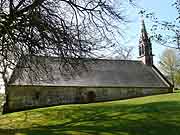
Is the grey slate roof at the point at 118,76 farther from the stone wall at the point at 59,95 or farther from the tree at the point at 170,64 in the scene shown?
the tree at the point at 170,64

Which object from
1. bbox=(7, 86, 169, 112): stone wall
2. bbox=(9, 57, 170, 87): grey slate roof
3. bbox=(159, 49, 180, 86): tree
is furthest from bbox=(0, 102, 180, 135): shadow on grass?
bbox=(159, 49, 180, 86): tree

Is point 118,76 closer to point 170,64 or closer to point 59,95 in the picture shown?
point 59,95

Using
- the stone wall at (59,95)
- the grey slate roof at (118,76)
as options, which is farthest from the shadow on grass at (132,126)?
the grey slate roof at (118,76)

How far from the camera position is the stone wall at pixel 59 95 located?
3481cm

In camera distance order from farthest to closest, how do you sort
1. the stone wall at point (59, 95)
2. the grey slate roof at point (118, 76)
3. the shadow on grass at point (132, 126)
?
the grey slate roof at point (118, 76), the stone wall at point (59, 95), the shadow on grass at point (132, 126)

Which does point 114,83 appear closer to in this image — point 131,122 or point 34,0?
point 131,122

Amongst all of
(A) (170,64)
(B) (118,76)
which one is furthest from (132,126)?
(A) (170,64)

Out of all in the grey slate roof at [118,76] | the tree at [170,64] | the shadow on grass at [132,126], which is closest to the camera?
the shadow on grass at [132,126]

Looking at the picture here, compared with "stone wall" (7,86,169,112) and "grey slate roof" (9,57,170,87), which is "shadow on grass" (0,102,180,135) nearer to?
"stone wall" (7,86,169,112)

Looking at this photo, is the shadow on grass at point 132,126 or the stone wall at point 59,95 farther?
the stone wall at point 59,95

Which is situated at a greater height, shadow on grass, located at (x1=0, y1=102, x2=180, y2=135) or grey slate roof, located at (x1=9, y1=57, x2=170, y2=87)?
grey slate roof, located at (x1=9, y1=57, x2=170, y2=87)

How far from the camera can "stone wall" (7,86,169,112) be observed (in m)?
34.8

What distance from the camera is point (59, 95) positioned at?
3697cm

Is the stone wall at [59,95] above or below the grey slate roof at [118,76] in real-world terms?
below
